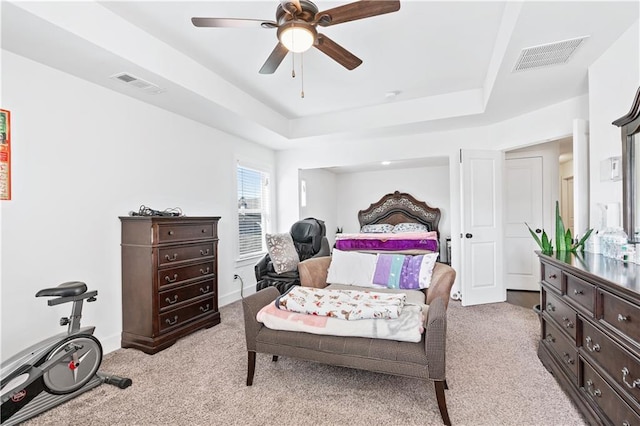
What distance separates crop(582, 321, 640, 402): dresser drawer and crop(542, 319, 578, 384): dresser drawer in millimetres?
176

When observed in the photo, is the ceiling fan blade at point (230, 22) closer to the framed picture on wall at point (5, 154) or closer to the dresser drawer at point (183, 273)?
the framed picture on wall at point (5, 154)

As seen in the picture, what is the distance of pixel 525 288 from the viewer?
177 inches

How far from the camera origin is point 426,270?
272 centimetres

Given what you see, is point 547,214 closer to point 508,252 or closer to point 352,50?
point 508,252

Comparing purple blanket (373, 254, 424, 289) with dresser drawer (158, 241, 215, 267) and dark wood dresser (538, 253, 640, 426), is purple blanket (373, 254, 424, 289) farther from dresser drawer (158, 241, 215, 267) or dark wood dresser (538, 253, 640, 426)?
dresser drawer (158, 241, 215, 267)

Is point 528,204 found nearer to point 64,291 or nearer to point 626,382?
point 626,382

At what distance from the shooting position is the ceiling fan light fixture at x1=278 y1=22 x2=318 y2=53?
1.80m

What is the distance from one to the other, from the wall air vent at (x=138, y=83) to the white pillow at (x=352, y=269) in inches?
91.3

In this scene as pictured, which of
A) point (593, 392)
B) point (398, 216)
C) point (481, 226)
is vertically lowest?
point (593, 392)

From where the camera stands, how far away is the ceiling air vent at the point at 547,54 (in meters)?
2.12

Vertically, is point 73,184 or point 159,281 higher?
point 73,184

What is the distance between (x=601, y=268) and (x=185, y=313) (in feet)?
10.5

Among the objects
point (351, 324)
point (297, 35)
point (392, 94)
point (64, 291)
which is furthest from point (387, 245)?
point (64, 291)

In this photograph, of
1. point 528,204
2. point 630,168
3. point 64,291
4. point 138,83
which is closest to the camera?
point 630,168
